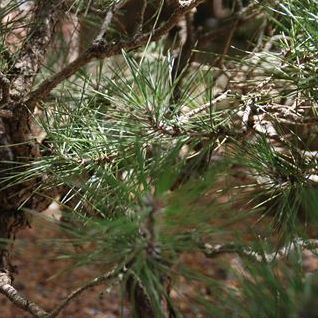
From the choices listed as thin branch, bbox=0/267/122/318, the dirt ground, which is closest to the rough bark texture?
thin branch, bbox=0/267/122/318

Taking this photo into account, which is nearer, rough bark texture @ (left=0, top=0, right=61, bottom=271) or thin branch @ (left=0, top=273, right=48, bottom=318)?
thin branch @ (left=0, top=273, right=48, bottom=318)

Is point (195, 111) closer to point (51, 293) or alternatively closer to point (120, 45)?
point (120, 45)

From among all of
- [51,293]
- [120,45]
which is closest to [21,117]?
[120,45]

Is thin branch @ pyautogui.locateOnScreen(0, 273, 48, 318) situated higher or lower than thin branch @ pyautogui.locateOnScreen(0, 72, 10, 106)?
lower

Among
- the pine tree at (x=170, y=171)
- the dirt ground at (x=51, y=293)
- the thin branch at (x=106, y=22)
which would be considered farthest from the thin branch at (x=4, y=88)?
the dirt ground at (x=51, y=293)

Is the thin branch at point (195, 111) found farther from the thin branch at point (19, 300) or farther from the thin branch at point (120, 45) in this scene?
the thin branch at point (19, 300)

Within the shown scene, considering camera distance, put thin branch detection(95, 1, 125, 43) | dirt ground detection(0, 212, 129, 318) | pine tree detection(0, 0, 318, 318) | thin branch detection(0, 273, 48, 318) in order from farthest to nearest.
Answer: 1. dirt ground detection(0, 212, 129, 318)
2. thin branch detection(95, 1, 125, 43)
3. thin branch detection(0, 273, 48, 318)
4. pine tree detection(0, 0, 318, 318)

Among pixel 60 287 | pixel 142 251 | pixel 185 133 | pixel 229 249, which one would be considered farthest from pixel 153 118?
pixel 60 287

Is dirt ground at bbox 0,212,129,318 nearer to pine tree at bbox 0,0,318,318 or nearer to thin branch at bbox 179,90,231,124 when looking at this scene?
pine tree at bbox 0,0,318,318
